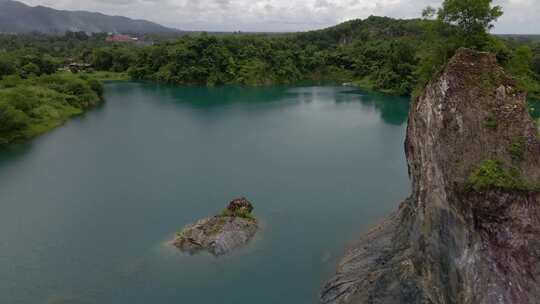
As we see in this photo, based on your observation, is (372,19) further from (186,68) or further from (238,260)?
(238,260)

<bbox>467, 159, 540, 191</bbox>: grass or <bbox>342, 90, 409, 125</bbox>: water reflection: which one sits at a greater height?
<bbox>467, 159, 540, 191</bbox>: grass

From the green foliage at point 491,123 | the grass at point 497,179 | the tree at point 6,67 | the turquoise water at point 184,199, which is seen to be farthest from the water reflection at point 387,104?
the tree at point 6,67

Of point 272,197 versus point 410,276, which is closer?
point 410,276

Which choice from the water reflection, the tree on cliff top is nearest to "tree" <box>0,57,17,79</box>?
the water reflection

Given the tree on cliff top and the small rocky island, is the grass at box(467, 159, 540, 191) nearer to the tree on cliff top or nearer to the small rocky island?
the small rocky island

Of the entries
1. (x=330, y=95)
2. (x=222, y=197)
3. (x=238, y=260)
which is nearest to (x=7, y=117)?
(x=222, y=197)

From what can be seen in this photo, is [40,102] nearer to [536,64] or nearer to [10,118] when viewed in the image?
[10,118]
